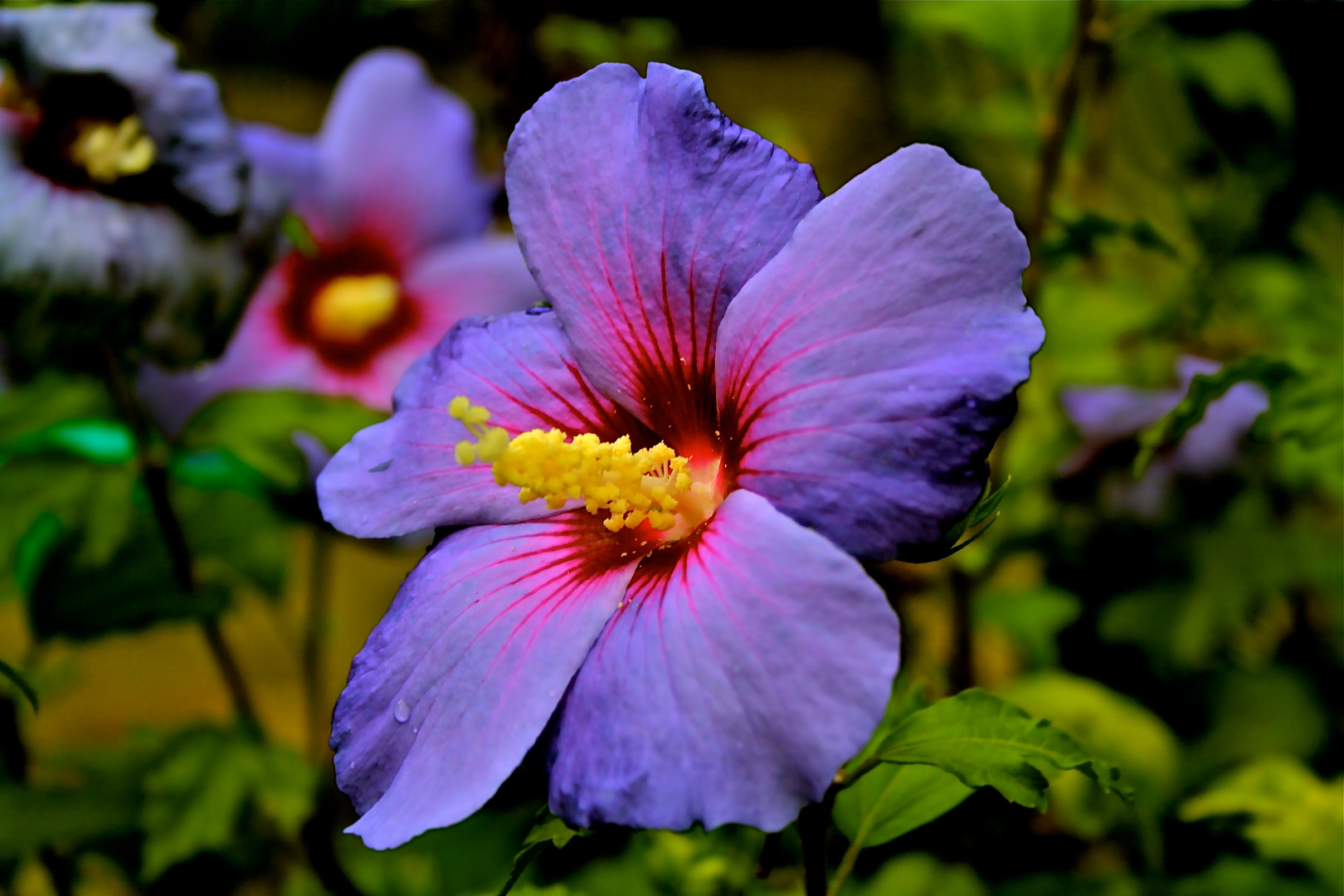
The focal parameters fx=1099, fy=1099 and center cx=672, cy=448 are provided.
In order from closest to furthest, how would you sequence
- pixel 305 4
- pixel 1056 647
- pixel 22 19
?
pixel 22 19 → pixel 1056 647 → pixel 305 4

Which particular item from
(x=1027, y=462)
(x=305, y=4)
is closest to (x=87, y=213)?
(x=1027, y=462)

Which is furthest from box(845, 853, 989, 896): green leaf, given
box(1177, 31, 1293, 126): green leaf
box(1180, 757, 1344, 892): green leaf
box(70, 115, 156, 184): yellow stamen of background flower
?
box(1177, 31, 1293, 126): green leaf

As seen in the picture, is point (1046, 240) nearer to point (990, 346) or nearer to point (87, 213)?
point (990, 346)

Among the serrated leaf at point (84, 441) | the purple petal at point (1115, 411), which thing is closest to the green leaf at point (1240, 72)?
the purple petal at point (1115, 411)

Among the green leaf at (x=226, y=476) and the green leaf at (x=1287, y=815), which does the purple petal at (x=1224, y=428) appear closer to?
the green leaf at (x=1287, y=815)

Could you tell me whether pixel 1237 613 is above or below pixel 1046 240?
below

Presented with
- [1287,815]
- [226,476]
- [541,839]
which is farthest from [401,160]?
[1287,815]

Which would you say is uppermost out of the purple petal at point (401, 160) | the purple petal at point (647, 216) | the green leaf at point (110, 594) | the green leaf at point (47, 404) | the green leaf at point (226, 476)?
the purple petal at point (647, 216)
